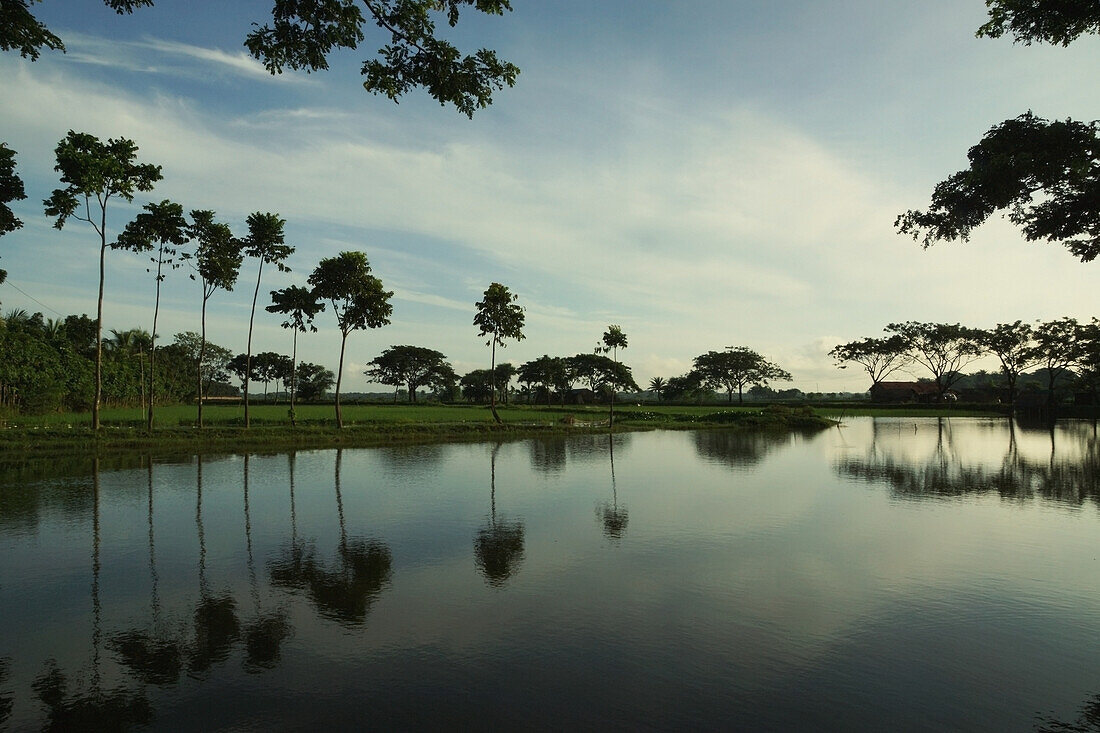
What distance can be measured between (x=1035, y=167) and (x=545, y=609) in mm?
12631

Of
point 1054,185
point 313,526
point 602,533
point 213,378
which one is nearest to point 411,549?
point 313,526

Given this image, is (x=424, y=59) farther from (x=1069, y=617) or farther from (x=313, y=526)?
(x=1069, y=617)

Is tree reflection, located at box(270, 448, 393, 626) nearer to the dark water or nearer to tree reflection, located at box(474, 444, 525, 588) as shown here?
the dark water

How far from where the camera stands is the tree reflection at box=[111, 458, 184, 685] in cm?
794

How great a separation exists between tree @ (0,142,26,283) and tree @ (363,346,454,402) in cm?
10235

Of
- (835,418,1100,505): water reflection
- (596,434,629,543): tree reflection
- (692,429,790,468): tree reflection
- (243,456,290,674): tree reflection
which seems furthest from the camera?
(692,429,790,468): tree reflection

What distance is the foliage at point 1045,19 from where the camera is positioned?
1086cm

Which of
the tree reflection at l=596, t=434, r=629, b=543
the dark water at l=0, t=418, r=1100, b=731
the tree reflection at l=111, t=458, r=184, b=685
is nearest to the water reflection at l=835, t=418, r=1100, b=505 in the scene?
the dark water at l=0, t=418, r=1100, b=731

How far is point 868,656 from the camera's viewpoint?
340 inches

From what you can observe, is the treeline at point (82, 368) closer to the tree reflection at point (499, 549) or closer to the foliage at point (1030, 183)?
the tree reflection at point (499, 549)

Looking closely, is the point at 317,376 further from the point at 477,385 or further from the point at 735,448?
the point at 735,448

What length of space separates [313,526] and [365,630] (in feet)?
27.9

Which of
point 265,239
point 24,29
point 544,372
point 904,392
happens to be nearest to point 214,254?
point 265,239

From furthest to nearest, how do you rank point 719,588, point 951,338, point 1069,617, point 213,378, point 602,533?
point 213,378, point 951,338, point 602,533, point 719,588, point 1069,617
